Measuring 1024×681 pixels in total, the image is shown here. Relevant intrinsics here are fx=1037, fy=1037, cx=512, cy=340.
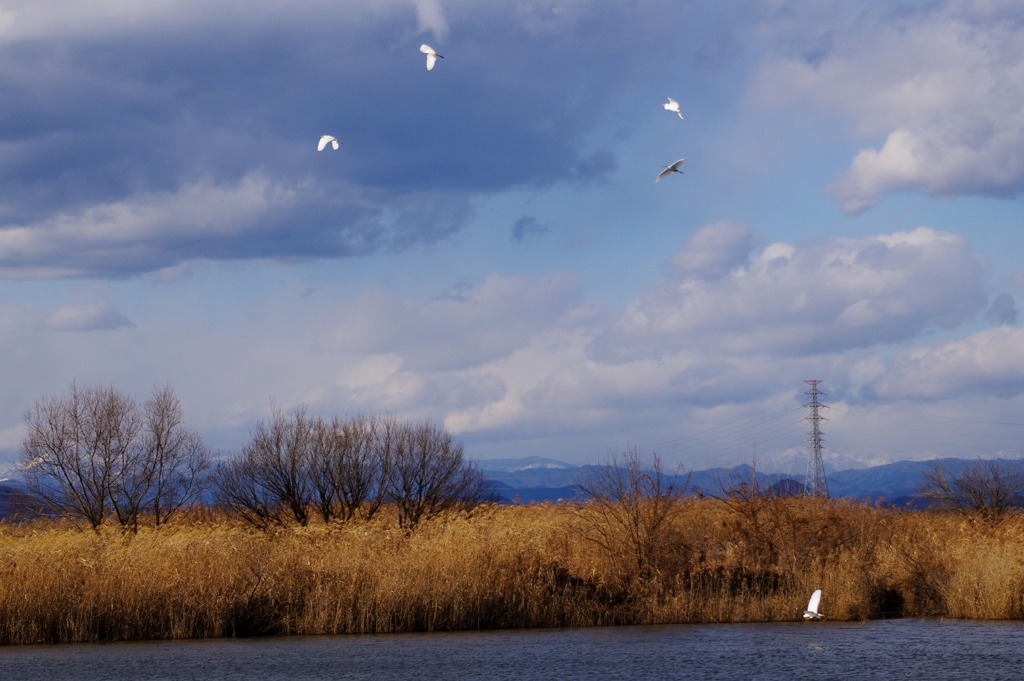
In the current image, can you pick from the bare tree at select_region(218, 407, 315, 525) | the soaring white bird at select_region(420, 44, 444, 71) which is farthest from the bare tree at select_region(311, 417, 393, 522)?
the soaring white bird at select_region(420, 44, 444, 71)

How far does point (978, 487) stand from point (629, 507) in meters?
26.4

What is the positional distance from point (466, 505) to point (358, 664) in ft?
67.4

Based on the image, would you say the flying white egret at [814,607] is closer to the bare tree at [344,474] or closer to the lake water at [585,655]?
the lake water at [585,655]

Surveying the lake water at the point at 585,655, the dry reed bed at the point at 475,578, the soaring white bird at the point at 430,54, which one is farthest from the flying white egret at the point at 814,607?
the soaring white bird at the point at 430,54

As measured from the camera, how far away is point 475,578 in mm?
27094

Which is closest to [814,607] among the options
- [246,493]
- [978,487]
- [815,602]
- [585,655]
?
[815,602]

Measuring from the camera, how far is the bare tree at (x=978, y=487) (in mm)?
47781

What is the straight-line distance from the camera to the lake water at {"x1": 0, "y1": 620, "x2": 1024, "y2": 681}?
20516 millimetres

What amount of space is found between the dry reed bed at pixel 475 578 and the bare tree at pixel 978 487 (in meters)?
18.0

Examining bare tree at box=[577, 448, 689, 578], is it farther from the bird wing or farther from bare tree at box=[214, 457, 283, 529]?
bare tree at box=[214, 457, 283, 529]

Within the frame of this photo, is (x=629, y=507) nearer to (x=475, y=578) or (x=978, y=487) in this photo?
(x=475, y=578)

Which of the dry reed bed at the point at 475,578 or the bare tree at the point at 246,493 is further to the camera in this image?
the bare tree at the point at 246,493

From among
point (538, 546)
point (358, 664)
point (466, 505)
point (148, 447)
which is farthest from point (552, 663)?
point (148, 447)

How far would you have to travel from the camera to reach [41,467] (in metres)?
42.3
